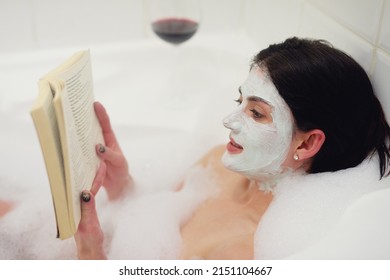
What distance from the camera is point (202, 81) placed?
4.61 ft

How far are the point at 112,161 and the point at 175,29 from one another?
20.7 inches

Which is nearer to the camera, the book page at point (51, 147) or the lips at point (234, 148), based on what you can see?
the book page at point (51, 147)

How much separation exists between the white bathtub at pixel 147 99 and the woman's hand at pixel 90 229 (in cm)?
32

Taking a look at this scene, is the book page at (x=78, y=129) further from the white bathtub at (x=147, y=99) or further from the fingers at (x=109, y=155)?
the white bathtub at (x=147, y=99)

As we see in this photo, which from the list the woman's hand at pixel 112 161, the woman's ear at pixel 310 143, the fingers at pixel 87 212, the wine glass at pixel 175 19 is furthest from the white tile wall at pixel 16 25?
the woman's ear at pixel 310 143

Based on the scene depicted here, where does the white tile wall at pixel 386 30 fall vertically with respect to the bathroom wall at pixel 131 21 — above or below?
above

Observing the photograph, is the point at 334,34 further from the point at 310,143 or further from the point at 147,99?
the point at 147,99

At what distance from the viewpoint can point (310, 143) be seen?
790mm

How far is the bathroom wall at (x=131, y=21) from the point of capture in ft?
3.32

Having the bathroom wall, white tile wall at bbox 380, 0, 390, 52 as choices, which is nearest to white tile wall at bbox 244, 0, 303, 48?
the bathroom wall

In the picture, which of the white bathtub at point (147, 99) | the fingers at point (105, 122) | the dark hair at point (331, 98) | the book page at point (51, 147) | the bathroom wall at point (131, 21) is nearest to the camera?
the book page at point (51, 147)

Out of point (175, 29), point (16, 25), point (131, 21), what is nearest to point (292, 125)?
point (175, 29)

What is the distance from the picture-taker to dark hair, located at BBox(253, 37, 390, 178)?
74 cm
